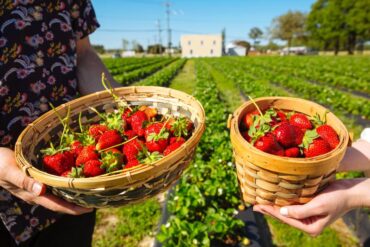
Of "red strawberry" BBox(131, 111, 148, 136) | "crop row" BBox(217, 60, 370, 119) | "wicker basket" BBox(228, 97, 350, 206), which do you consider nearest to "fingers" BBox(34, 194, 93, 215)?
"red strawberry" BBox(131, 111, 148, 136)

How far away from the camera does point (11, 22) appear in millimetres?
1547

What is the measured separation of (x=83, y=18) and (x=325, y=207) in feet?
5.77

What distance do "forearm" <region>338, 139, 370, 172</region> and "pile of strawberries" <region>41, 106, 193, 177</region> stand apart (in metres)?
0.81

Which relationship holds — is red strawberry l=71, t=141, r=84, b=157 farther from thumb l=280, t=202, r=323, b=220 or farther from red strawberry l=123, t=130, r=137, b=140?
thumb l=280, t=202, r=323, b=220

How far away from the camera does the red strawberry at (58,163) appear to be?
1380mm

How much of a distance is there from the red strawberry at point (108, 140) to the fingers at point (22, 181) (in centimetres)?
30

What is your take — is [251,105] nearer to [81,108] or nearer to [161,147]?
[161,147]

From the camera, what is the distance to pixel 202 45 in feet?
218

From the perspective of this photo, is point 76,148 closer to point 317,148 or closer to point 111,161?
point 111,161

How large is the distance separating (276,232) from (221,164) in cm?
102

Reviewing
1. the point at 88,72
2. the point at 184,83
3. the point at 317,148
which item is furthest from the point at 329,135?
the point at 184,83

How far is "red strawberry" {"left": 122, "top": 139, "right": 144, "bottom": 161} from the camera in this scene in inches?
56.4

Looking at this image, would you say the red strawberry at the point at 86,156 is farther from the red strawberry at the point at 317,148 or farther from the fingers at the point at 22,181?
the red strawberry at the point at 317,148

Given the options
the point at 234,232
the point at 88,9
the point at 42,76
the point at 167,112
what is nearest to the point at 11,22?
the point at 42,76
